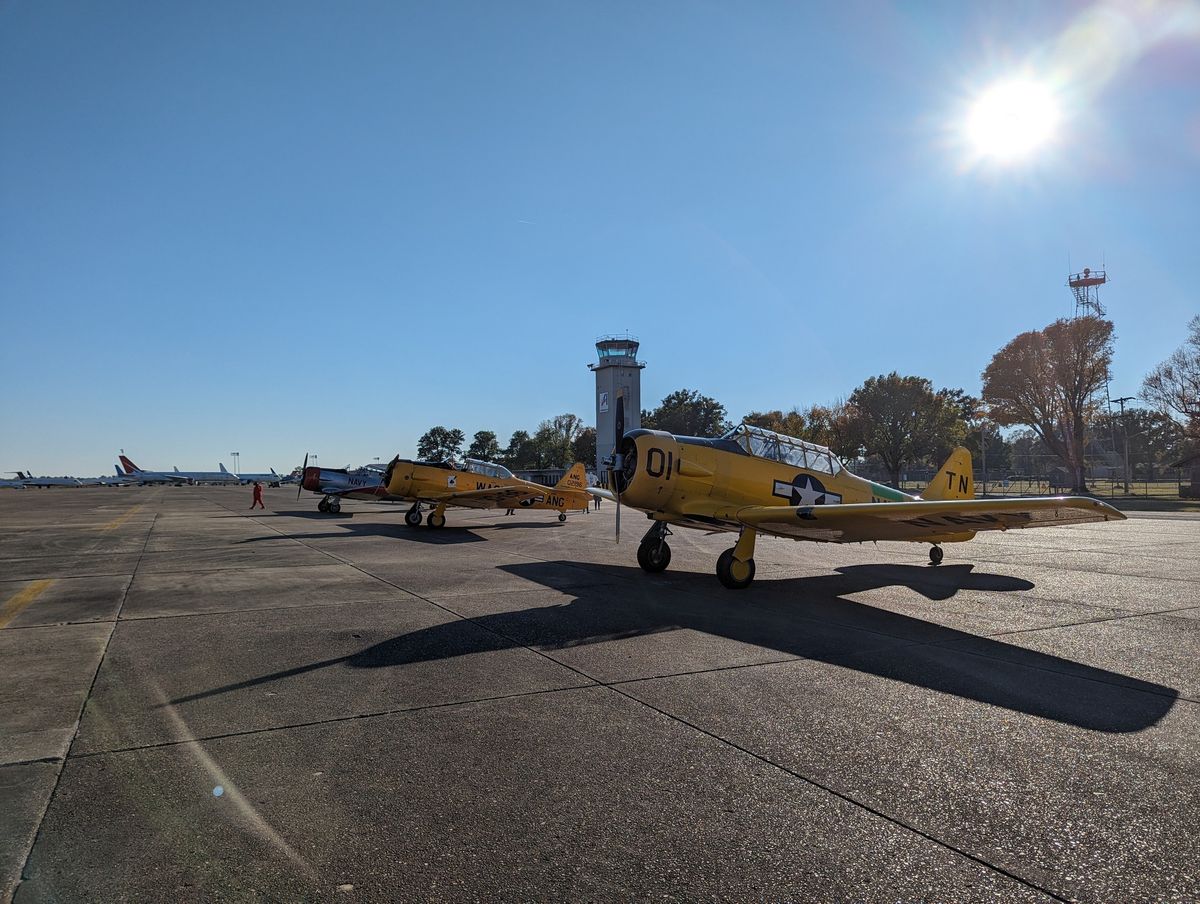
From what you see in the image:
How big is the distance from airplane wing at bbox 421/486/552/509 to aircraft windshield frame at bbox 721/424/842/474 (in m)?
12.2

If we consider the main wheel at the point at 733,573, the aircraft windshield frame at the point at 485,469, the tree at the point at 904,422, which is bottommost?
the main wheel at the point at 733,573

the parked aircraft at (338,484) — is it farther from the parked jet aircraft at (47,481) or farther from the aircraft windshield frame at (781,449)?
the parked jet aircraft at (47,481)

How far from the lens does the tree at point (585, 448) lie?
114 m

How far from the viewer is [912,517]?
8.83m

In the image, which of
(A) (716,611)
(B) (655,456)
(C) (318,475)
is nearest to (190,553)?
(B) (655,456)

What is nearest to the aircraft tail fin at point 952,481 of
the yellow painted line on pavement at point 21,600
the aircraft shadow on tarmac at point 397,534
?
the aircraft shadow on tarmac at point 397,534

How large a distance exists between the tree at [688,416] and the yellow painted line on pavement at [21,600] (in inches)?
3553

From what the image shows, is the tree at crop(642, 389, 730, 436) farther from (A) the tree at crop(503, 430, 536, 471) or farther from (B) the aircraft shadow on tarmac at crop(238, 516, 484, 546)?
(B) the aircraft shadow on tarmac at crop(238, 516, 484, 546)

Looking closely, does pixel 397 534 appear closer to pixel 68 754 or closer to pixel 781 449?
pixel 781 449

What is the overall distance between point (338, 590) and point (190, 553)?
7261mm

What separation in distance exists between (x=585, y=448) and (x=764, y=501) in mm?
103173

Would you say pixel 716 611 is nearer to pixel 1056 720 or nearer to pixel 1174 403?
pixel 1056 720

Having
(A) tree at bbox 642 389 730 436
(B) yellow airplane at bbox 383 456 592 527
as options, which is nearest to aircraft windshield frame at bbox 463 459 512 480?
(B) yellow airplane at bbox 383 456 592 527

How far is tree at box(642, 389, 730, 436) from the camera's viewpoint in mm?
101688
